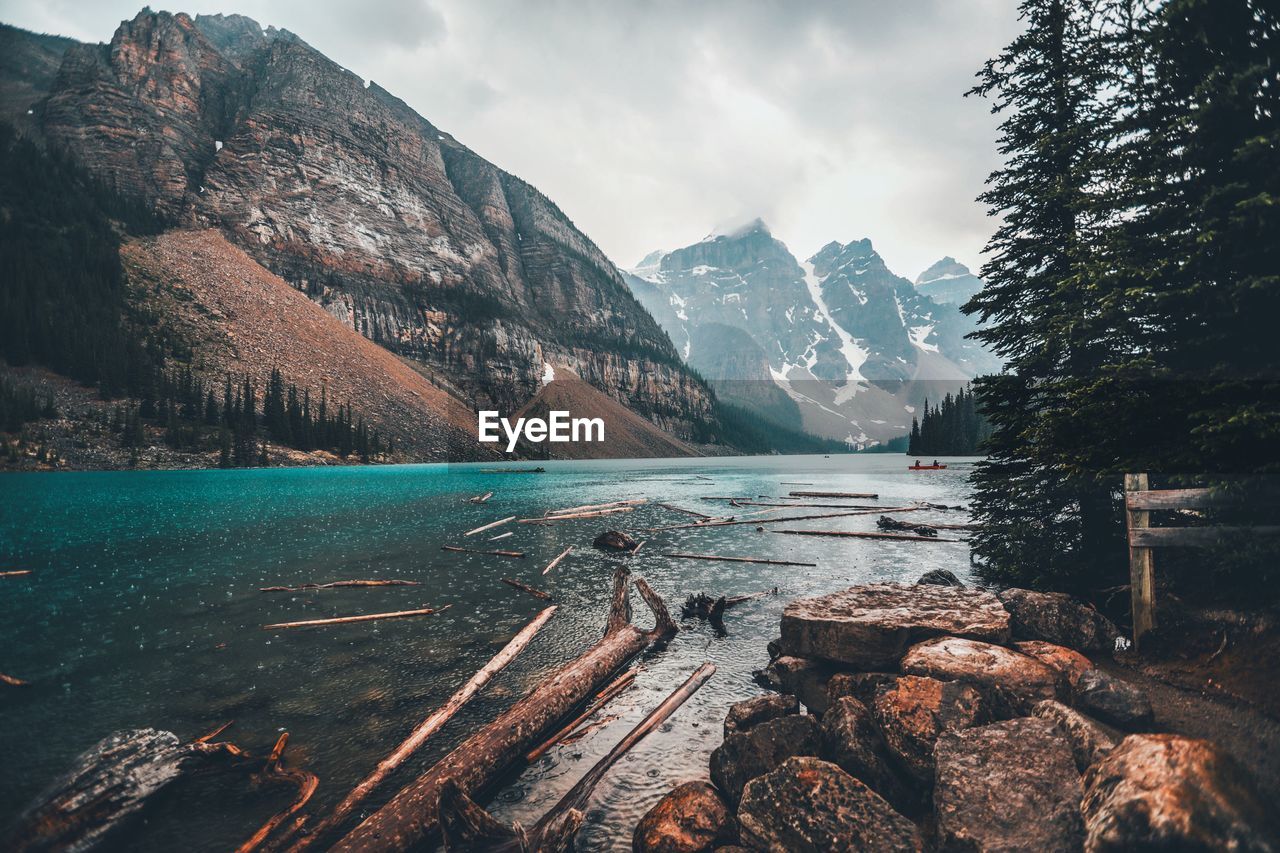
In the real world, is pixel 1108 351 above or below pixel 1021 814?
above

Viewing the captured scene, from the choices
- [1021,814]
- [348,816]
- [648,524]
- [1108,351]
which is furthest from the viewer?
[648,524]

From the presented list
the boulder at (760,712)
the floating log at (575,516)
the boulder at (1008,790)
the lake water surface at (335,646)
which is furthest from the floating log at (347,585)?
the boulder at (1008,790)

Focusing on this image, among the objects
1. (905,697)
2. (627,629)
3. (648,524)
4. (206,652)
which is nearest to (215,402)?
(648,524)

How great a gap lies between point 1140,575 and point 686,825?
9693 mm

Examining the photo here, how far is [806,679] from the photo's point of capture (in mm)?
9156

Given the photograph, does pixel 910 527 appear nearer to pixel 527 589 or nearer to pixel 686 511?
pixel 686 511

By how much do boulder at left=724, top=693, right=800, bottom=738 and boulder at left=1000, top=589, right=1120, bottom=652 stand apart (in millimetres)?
5198

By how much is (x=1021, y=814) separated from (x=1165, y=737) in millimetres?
1510

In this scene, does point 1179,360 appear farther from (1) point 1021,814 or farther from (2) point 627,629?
(2) point 627,629

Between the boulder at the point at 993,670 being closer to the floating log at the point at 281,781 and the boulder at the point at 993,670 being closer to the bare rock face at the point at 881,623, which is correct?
the bare rock face at the point at 881,623

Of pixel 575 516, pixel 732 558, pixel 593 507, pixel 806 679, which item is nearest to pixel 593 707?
pixel 806 679

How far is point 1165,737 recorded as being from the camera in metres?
4.66

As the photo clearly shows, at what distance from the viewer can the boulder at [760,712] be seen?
7902 millimetres

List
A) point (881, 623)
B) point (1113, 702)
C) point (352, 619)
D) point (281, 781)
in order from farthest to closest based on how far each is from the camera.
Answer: point (352, 619) < point (881, 623) < point (281, 781) < point (1113, 702)
